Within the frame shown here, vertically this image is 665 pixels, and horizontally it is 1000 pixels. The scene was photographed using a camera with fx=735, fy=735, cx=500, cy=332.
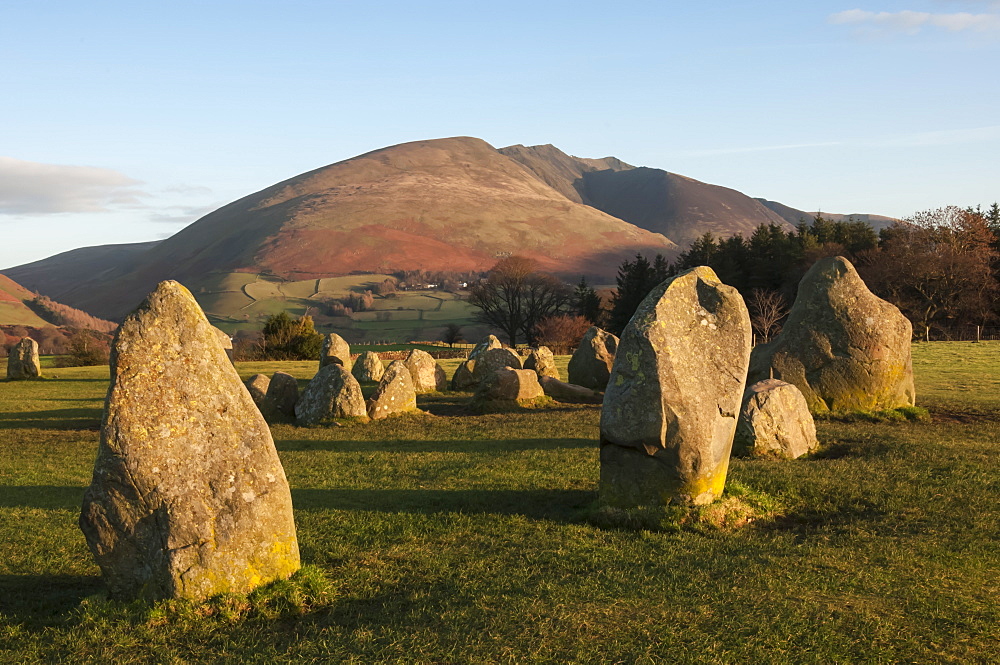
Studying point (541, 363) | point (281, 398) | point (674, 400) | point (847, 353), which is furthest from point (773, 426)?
point (541, 363)

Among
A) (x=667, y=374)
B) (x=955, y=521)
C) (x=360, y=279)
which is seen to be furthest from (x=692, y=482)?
(x=360, y=279)

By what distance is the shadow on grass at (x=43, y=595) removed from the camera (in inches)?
299

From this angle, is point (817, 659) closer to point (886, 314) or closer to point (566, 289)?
point (886, 314)

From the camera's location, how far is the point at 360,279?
157000mm

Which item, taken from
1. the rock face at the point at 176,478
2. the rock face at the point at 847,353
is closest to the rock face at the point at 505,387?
the rock face at the point at 847,353

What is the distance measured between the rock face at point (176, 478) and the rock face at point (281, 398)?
1505 cm

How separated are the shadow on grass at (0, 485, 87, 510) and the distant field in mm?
80986

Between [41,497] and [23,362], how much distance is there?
26989 millimetres

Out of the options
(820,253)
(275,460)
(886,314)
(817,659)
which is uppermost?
(820,253)

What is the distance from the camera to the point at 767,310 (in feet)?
195

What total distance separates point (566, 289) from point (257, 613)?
87048 mm

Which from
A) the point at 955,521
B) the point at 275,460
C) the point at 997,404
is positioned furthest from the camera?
the point at 997,404

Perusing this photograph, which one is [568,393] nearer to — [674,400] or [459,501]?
[459,501]

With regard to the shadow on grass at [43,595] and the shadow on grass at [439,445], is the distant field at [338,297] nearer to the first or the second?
the shadow on grass at [439,445]
